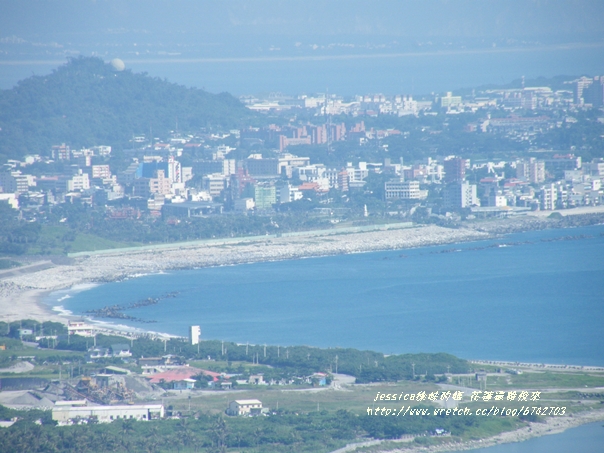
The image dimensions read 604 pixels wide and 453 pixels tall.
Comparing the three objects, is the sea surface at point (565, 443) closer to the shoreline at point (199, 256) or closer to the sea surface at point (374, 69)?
the shoreline at point (199, 256)

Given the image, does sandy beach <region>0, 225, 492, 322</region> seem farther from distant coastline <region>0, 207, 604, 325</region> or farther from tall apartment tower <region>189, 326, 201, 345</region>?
tall apartment tower <region>189, 326, 201, 345</region>

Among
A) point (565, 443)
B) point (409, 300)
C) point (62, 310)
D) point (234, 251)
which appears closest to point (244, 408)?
point (565, 443)

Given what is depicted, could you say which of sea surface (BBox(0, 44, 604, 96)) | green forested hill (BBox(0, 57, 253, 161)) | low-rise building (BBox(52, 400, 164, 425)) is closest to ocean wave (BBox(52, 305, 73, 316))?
low-rise building (BBox(52, 400, 164, 425))

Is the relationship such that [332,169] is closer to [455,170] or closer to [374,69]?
[455,170]

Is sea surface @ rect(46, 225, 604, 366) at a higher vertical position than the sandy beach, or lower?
lower

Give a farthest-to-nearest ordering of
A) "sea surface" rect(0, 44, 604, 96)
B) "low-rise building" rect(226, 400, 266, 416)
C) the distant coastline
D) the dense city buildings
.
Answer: "sea surface" rect(0, 44, 604, 96), the dense city buildings, the distant coastline, "low-rise building" rect(226, 400, 266, 416)

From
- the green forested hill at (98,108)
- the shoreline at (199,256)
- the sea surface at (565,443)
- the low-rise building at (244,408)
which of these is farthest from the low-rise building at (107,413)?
the green forested hill at (98,108)
